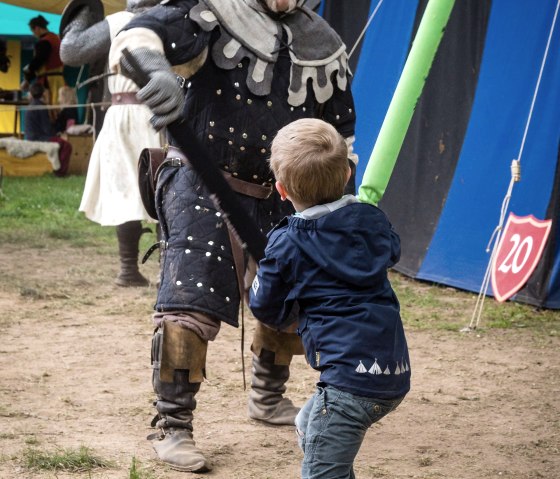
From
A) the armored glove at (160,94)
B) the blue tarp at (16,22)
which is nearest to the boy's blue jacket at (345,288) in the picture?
the armored glove at (160,94)

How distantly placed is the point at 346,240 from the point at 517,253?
3.32m

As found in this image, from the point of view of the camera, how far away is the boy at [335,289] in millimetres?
2330

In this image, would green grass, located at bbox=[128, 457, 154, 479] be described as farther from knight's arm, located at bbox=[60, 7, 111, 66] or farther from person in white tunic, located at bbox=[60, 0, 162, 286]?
knight's arm, located at bbox=[60, 7, 111, 66]

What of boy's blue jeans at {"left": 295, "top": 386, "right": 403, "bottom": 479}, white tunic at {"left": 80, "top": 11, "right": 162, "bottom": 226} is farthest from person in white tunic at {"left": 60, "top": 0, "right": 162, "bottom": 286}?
boy's blue jeans at {"left": 295, "top": 386, "right": 403, "bottom": 479}

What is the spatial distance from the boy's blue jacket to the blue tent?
11.4 feet

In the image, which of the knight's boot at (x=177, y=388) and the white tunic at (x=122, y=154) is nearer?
the knight's boot at (x=177, y=388)

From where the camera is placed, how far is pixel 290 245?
2.37m

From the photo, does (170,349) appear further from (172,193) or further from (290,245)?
(290,245)

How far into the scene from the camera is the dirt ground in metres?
3.30

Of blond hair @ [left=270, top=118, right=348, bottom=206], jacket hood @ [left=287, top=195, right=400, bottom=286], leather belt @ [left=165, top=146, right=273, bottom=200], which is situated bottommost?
leather belt @ [left=165, top=146, right=273, bottom=200]

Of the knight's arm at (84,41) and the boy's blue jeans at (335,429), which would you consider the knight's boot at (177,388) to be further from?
the knight's arm at (84,41)

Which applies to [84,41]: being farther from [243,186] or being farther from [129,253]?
[243,186]

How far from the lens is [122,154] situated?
6.02m

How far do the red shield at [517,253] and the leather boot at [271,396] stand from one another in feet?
6.58
